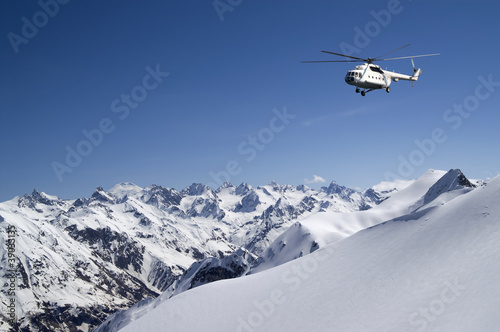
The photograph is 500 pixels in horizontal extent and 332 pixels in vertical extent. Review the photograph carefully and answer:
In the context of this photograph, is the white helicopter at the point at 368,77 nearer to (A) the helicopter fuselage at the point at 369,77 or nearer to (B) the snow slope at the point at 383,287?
(A) the helicopter fuselage at the point at 369,77

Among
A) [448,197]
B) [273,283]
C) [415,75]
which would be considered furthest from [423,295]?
[448,197]

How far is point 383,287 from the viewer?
56719mm

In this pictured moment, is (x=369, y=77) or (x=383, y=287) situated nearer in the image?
(x=369, y=77)

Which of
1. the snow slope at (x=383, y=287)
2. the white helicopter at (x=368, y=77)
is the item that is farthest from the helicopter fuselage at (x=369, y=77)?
the snow slope at (x=383, y=287)

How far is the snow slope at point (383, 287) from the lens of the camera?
46.1 metres

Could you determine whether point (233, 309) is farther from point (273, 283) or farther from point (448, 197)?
point (448, 197)

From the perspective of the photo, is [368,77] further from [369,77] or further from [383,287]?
[383,287]

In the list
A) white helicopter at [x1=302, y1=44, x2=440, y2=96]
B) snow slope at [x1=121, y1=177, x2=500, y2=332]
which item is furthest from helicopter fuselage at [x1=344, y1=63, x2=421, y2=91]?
snow slope at [x1=121, y1=177, x2=500, y2=332]

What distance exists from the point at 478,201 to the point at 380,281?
2578 cm

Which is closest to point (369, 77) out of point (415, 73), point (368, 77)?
point (368, 77)

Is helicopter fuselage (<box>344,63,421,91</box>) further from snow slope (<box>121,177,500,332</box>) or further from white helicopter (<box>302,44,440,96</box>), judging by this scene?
snow slope (<box>121,177,500,332</box>)

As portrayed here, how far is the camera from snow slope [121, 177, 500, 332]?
151ft

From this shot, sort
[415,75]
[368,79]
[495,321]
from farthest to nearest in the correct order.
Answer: [415,75] → [368,79] → [495,321]

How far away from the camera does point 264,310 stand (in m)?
63.3
